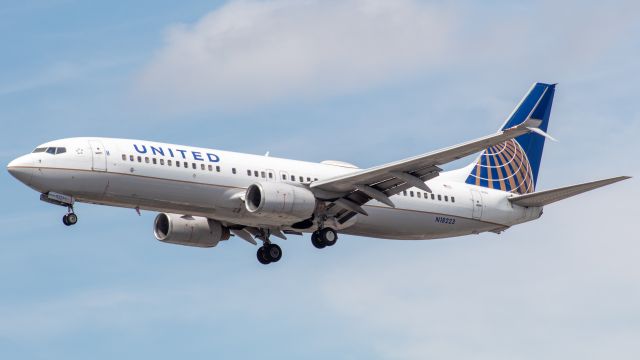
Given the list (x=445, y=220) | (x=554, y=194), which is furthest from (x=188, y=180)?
(x=554, y=194)

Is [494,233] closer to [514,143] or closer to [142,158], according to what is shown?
[514,143]

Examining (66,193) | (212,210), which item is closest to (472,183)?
(212,210)

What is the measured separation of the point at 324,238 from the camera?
58.2 metres

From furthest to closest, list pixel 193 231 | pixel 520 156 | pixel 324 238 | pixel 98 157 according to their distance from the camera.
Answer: pixel 520 156 < pixel 193 231 < pixel 324 238 < pixel 98 157

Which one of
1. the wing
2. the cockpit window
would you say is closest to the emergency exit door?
the cockpit window

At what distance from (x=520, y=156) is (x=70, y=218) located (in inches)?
891

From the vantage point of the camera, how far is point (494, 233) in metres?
63.1

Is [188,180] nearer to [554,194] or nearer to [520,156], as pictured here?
[554,194]

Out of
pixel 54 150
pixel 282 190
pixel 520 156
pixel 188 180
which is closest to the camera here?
pixel 54 150

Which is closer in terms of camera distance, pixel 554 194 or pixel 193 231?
pixel 554 194

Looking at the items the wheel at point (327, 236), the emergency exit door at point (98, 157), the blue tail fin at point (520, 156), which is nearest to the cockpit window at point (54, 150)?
the emergency exit door at point (98, 157)

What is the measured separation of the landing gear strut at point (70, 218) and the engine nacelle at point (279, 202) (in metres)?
6.60

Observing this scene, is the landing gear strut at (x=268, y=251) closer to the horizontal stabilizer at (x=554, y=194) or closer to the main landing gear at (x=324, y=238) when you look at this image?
the main landing gear at (x=324, y=238)

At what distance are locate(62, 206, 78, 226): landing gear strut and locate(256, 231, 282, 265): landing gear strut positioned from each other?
9.35 m
